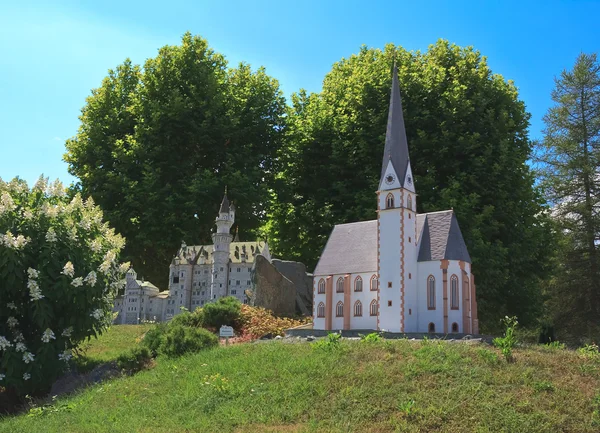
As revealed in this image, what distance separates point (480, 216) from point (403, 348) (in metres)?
15.8

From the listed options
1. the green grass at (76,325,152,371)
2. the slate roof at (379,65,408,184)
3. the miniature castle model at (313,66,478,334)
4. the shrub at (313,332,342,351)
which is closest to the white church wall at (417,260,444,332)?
the miniature castle model at (313,66,478,334)

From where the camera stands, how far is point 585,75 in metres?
38.8

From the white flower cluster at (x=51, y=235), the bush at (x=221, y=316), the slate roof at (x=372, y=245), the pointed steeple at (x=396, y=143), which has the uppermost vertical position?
the pointed steeple at (x=396, y=143)

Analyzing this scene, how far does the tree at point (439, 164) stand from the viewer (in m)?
32.9

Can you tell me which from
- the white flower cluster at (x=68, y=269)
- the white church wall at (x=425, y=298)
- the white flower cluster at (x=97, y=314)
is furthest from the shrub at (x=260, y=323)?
the white flower cluster at (x=68, y=269)

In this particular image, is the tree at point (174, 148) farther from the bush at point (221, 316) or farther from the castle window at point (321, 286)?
the bush at point (221, 316)

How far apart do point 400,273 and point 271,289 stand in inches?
274

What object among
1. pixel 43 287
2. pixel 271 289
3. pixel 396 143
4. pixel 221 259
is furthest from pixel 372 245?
pixel 43 287

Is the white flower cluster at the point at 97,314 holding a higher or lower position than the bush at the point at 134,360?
higher

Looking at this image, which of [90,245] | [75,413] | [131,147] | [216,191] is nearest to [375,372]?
[75,413]

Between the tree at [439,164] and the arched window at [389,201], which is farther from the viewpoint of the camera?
the tree at [439,164]

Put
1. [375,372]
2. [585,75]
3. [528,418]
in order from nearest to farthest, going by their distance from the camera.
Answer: [528,418]
[375,372]
[585,75]

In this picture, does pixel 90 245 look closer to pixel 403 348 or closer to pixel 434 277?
pixel 403 348

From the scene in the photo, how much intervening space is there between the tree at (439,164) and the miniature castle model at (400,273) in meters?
4.25
